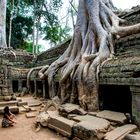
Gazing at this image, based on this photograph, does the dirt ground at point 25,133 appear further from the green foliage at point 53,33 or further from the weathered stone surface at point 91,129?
the green foliage at point 53,33

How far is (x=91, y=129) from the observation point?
172 inches

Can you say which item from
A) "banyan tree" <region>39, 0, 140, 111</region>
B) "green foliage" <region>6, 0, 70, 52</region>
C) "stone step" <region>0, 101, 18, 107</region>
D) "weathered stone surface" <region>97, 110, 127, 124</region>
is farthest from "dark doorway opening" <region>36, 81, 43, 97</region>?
"green foliage" <region>6, 0, 70, 52</region>

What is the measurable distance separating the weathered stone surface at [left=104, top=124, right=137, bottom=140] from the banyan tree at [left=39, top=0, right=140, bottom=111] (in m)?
1.45

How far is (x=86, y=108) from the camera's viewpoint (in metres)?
5.99

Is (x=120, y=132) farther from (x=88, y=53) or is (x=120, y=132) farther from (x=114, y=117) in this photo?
(x=88, y=53)

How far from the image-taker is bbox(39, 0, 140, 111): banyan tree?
6027mm

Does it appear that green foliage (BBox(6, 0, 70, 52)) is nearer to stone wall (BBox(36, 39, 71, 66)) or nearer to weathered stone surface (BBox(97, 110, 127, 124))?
stone wall (BBox(36, 39, 71, 66))

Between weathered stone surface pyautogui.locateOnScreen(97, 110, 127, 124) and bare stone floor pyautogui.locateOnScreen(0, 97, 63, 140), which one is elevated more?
weathered stone surface pyautogui.locateOnScreen(97, 110, 127, 124)

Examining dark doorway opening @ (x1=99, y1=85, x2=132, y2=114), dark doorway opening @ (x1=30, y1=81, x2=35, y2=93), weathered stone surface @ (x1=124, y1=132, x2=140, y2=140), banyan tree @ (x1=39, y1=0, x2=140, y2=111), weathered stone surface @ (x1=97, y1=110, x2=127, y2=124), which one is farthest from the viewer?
dark doorway opening @ (x1=30, y1=81, x2=35, y2=93)

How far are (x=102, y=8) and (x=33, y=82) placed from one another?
5.24 m

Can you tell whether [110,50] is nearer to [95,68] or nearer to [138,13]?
[95,68]

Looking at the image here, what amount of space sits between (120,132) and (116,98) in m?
2.43

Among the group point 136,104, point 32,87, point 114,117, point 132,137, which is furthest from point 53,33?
point 132,137

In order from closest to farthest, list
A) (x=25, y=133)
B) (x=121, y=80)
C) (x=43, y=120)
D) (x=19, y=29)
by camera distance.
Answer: (x=121, y=80), (x=25, y=133), (x=43, y=120), (x=19, y=29)
